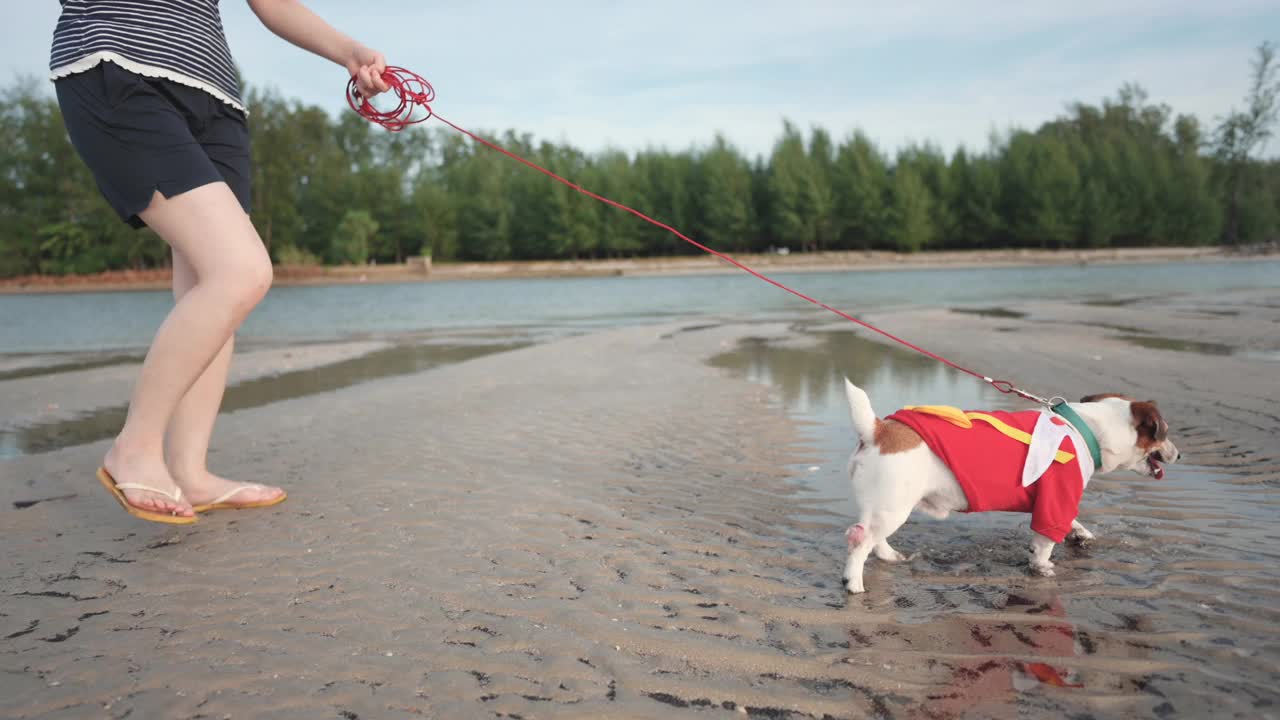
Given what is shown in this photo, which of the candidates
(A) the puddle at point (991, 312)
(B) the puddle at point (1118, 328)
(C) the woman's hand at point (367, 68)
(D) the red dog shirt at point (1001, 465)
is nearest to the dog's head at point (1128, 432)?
(D) the red dog shirt at point (1001, 465)

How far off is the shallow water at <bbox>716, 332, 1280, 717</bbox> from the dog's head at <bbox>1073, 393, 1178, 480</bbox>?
314 millimetres

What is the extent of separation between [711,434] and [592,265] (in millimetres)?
54750

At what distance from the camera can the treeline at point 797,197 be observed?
58688mm

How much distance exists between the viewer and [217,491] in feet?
11.1

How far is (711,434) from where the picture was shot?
5.11 m

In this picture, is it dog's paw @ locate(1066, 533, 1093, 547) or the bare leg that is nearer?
the bare leg

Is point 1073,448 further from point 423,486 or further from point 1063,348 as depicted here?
point 1063,348

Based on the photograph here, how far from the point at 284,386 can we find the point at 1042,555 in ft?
23.9

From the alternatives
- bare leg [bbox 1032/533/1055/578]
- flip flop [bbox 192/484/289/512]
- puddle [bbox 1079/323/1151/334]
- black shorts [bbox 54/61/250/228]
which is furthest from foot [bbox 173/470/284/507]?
puddle [bbox 1079/323/1151/334]

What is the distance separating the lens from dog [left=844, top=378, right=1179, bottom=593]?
268cm

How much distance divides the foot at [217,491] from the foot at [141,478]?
38 cm

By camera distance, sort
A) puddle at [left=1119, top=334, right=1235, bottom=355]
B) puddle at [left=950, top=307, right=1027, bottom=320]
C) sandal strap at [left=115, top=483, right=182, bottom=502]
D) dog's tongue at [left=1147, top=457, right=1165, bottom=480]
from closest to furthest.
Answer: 1. sandal strap at [left=115, top=483, right=182, bottom=502]
2. dog's tongue at [left=1147, top=457, right=1165, bottom=480]
3. puddle at [left=1119, top=334, right=1235, bottom=355]
4. puddle at [left=950, top=307, right=1027, bottom=320]

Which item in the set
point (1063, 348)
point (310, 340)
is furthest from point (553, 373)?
point (310, 340)

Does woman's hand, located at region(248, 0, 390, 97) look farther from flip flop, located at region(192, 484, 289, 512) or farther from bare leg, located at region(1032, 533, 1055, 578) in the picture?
bare leg, located at region(1032, 533, 1055, 578)
